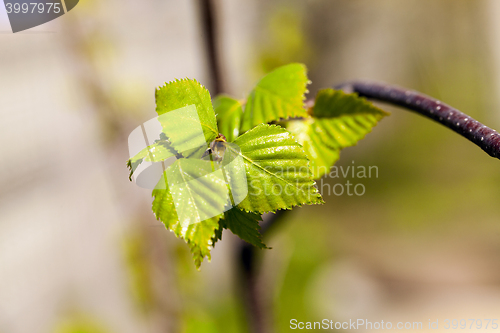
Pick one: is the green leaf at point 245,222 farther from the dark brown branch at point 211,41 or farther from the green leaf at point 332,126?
the dark brown branch at point 211,41

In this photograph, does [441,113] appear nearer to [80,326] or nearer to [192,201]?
[192,201]

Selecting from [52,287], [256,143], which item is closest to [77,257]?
[52,287]

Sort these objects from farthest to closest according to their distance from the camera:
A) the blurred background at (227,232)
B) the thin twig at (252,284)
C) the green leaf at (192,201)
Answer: the blurred background at (227,232), the thin twig at (252,284), the green leaf at (192,201)

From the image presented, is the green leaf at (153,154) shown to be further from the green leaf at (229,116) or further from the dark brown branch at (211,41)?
the dark brown branch at (211,41)

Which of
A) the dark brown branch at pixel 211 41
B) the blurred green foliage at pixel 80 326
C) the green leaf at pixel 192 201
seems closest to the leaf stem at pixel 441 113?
the green leaf at pixel 192 201

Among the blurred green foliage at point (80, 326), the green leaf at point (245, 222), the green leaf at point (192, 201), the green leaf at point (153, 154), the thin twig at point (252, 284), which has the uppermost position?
the green leaf at point (153, 154)

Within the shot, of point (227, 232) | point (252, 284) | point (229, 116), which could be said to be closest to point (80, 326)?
point (252, 284)

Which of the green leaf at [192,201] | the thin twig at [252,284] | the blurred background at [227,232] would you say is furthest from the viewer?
the blurred background at [227,232]

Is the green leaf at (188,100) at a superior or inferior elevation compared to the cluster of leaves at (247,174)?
superior

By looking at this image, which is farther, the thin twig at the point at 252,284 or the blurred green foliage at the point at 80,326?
the blurred green foliage at the point at 80,326
